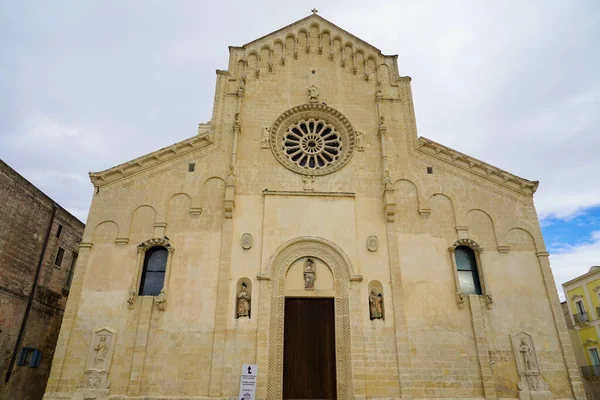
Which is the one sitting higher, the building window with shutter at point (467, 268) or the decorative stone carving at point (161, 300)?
the building window with shutter at point (467, 268)

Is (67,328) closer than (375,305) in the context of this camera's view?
Yes

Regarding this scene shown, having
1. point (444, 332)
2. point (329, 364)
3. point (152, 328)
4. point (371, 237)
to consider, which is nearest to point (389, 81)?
point (371, 237)

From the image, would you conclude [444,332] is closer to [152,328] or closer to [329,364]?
[329,364]

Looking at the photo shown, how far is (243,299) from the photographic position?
47.7 feet

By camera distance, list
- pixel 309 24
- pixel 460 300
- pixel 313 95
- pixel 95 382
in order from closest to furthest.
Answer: pixel 95 382
pixel 460 300
pixel 313 95
pixel 309 24

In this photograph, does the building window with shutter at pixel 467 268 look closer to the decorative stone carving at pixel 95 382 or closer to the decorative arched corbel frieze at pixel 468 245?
the decorative arched corbel frieze at pixel 468 245

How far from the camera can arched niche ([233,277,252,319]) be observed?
14.4 meters

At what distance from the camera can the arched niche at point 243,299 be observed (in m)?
14.4

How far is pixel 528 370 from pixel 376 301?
17.7 feet

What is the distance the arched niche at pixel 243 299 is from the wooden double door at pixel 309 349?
136cm

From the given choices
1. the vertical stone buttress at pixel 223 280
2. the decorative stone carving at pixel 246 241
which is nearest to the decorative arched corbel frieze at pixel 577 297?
the decorative stone carving at pixel 246 241

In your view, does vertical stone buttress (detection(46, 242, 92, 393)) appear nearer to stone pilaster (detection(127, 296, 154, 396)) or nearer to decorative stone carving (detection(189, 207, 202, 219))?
stone pilaster (detection(127, 296, 154, 396))

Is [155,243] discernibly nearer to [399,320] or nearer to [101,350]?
[101,350]

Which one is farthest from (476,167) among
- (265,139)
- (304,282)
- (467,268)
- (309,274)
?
(265,139)
